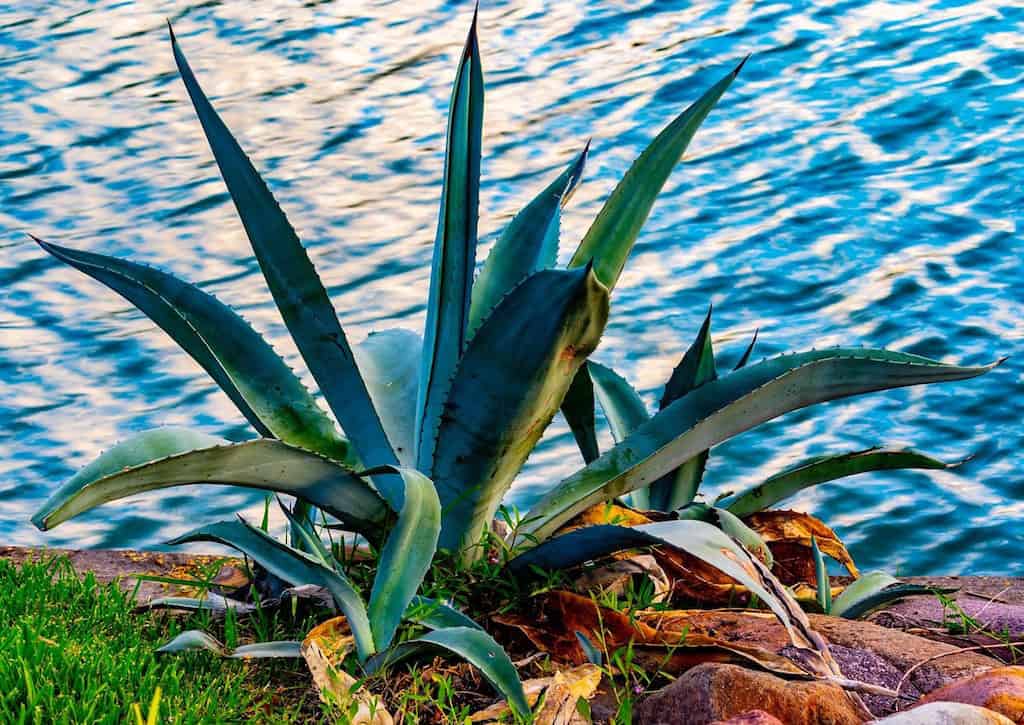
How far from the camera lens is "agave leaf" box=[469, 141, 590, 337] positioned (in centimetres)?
265

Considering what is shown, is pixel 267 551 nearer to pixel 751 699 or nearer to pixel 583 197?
pixel 751 699

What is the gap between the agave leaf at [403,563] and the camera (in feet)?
6.81

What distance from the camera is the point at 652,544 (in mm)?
2252

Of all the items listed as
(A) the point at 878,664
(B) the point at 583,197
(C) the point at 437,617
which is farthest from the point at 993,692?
(B) the point at 583,197

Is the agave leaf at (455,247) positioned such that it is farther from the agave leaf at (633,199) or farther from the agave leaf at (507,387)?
the agave leaf at (633,199)

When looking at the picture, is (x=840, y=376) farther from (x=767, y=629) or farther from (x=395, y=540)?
(x=395, y=540)

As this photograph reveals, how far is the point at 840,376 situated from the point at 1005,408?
250 centimetres

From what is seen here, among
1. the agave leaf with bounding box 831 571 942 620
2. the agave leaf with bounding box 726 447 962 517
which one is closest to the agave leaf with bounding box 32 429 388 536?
the agave leaf with bounding box 726 447 962 517

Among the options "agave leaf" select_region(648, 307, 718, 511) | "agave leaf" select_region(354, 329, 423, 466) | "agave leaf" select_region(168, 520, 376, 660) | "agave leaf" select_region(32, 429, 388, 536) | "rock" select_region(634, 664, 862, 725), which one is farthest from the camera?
"agave leaf" select_region(648, 307, 718, 511)

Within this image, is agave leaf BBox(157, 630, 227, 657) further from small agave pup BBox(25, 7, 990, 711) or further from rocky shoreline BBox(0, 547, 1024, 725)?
rocky shoreline BBox(0, 547, 1024, 725)

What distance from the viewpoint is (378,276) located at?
5.82 m

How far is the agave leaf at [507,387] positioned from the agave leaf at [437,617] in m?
0.30

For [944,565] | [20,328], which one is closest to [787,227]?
[944,565]

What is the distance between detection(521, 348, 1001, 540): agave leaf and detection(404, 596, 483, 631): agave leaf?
0.38 metres
